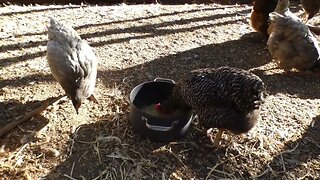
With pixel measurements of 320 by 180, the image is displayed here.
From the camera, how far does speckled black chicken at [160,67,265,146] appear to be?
9.43 ft

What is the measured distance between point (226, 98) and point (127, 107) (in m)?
1.04

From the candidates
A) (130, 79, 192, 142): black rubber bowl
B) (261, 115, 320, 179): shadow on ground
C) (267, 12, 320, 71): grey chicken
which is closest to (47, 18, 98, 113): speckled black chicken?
(130, 79, 192, 142): black rubber bowl

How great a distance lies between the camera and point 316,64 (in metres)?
4.29

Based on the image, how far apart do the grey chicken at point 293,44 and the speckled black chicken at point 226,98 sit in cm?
147

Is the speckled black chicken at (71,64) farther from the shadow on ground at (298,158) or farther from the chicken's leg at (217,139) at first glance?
the shadow on ground at (298,158)

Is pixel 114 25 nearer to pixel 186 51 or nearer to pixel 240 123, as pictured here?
pixel 186 51

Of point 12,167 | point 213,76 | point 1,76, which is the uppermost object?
point 213,76

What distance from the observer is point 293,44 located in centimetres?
425

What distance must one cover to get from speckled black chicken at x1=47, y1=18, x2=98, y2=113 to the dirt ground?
25cm

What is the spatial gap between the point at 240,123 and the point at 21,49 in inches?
110

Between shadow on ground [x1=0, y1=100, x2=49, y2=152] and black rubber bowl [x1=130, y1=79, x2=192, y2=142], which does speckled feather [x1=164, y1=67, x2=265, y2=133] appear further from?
shadow on ground [x1=0, y1=100, x2=49, y2=152]

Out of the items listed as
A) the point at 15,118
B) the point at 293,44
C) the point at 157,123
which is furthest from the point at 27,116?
the point at 293,44

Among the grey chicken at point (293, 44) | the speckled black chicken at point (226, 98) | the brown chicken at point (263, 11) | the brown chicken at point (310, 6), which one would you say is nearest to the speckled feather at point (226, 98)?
the speckled black chicken at point (226, 98)

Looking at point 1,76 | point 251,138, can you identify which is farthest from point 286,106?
point 1,76
